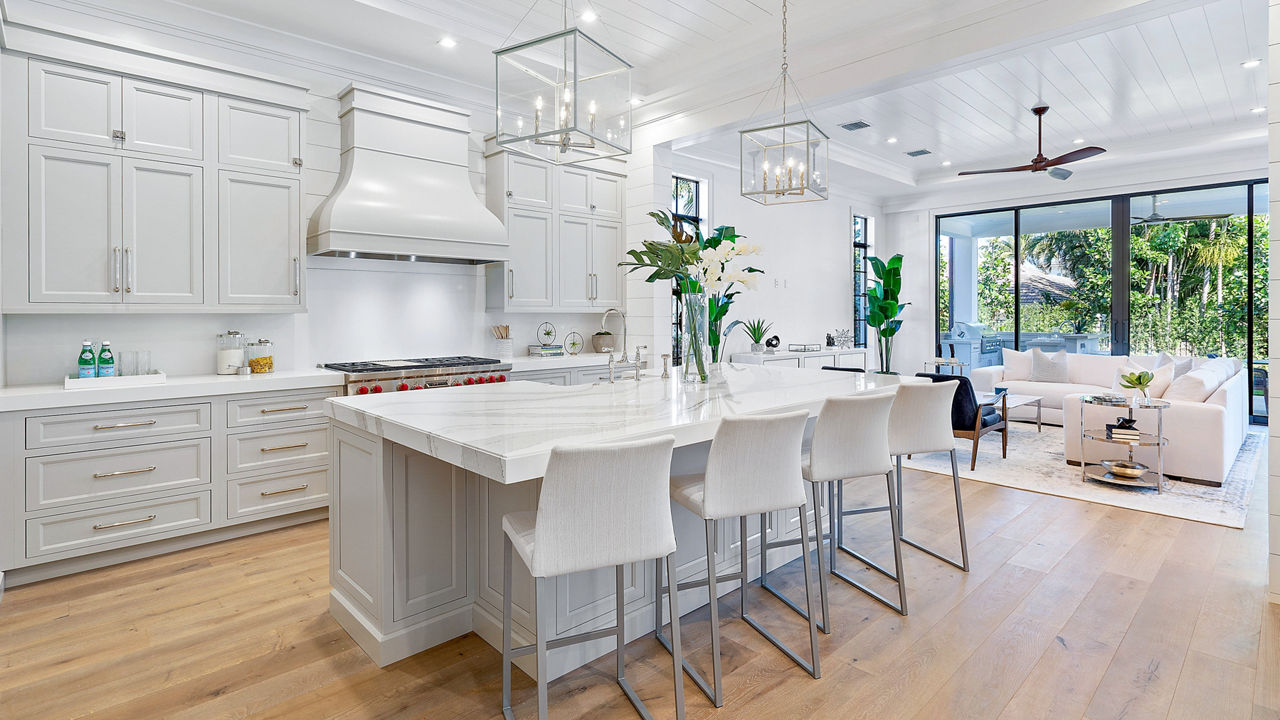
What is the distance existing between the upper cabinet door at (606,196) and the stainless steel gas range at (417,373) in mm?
1625

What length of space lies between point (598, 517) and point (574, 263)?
372cm

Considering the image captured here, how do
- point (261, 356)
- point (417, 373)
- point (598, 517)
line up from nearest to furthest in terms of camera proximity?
point (598, 517) < point (261, 356) < point (417, 373)

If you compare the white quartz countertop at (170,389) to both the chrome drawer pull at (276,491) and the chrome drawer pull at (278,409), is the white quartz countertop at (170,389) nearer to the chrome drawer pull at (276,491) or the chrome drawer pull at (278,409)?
the chrome drawer pull at (278,409)

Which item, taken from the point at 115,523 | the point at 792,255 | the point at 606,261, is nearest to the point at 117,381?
the point at 115,523

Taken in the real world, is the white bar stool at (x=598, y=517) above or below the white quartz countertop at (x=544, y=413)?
below

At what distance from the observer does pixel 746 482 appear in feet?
6.79

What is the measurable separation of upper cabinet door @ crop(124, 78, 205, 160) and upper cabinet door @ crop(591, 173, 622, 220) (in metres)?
2.68

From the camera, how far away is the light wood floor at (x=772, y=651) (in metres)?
2.01

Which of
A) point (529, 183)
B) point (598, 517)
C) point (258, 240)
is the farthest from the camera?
point (529, 183)

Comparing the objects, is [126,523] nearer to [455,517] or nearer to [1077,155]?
[455,517]

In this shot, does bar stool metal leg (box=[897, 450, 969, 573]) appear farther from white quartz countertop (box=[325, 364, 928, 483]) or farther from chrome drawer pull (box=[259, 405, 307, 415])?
chrome drawer pull (box=[259, 405, 307, 415])

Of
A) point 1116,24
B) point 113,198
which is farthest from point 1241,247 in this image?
point 113,198

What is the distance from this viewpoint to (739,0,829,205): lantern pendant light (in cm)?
324

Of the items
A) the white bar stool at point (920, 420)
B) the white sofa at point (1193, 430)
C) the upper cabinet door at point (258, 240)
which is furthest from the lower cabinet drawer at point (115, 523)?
the white sofa at point (1193, 430)
